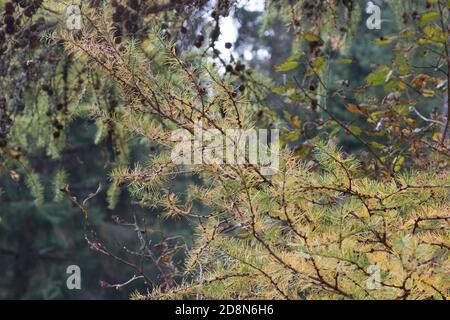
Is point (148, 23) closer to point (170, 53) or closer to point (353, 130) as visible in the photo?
point (353, 130)

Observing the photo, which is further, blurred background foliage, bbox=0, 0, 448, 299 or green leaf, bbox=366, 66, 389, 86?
blurred background foliage, bbox=0, 0, 448, 299

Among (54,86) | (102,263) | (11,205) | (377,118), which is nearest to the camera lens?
(377,118)

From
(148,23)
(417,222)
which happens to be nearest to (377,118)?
(148,23)

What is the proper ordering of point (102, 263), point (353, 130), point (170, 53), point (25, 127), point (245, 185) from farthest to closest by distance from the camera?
point (102, 263)
point (25, 127)
point (353, 130)
point (170, 53)
point (245, 185)

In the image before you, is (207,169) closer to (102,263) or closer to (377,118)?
(377,118)

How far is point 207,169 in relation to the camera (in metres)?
1.46

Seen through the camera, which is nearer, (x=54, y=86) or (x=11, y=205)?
(x=54, y=86)

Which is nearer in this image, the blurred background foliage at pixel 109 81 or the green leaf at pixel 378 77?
the green leaf at pixel 378 77

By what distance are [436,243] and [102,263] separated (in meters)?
8.96

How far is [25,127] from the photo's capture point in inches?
138

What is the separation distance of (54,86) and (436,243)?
2003mm
